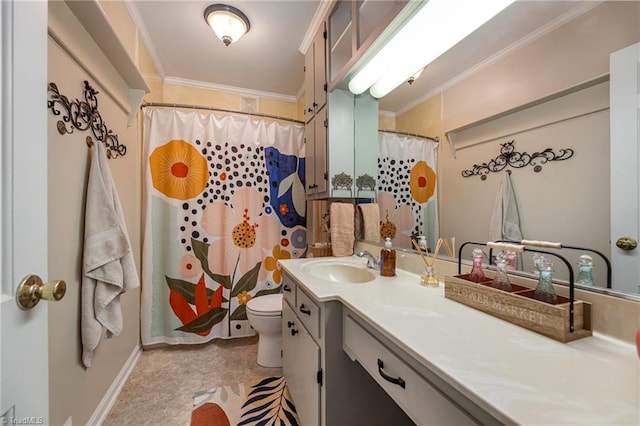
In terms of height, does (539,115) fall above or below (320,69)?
below

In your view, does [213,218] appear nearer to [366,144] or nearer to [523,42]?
[366,144]

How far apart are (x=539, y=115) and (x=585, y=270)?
49 centimetres

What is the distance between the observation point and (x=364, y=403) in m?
0.98

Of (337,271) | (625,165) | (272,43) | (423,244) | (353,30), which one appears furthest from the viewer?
(272,43)

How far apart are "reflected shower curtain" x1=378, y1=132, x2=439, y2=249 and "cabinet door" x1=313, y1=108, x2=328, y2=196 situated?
38cm

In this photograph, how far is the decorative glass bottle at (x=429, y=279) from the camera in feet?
3.49

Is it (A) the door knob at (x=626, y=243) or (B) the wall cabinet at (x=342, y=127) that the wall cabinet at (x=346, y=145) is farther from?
(A) the door knob at (x=626, y=243)

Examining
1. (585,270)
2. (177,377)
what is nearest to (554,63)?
(585,270)

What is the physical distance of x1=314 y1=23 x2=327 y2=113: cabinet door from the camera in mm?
1737

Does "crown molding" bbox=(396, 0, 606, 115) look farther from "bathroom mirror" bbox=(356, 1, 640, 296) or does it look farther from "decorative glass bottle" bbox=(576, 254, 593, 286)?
"decorative glass bottle" bbox=(576, 254, 593, 286)

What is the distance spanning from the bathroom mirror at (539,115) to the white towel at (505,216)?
0.02 m

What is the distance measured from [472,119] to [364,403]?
48.6 inches

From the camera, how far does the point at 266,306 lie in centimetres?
185

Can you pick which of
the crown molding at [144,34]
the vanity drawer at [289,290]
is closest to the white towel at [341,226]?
the vanity drawer at [289,290]
